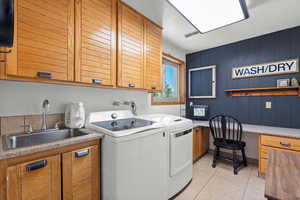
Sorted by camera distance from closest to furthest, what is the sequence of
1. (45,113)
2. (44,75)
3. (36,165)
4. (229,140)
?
(36,165), (44,75), (45,113), (229,140)

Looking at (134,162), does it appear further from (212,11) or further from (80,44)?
(212,11)

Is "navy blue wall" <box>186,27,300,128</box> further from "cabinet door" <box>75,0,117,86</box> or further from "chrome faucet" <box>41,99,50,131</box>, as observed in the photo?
"chrome faucet" <box>41,99,50,131</box>

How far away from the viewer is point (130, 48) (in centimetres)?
177

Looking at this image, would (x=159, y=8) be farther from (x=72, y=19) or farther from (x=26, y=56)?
(x=26, y=56)

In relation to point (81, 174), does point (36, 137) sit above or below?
above

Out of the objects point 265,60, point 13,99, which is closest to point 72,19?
point 13,99

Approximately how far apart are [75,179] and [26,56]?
1.04 meters

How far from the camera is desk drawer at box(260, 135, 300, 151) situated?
1.83m

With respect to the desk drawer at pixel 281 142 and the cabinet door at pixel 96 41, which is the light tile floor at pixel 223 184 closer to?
the desk drawer at pixel 281 142

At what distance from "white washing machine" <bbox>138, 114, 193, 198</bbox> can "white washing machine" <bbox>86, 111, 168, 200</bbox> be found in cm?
10

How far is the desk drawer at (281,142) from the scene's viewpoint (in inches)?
71.9

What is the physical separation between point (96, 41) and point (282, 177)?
5.90ft

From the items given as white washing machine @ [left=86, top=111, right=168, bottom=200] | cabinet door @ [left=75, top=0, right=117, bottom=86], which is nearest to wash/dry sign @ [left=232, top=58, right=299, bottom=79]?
white washing machine @ [left=86, top=111, right=168, bottom=200]

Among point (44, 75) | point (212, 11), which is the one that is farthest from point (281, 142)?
point (44, 75)
